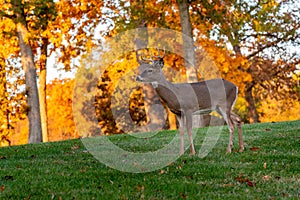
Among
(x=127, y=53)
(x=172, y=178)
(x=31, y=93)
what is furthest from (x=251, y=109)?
(x=172, y=178)

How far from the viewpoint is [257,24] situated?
23453mm

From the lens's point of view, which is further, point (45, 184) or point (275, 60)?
point (275, 60)

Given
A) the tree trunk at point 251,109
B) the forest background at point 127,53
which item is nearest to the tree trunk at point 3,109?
the forest background at point 127,53

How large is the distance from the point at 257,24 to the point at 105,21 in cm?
953

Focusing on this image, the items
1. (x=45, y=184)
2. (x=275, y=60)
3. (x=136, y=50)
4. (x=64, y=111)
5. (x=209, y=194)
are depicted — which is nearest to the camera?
(x=209, y=194)

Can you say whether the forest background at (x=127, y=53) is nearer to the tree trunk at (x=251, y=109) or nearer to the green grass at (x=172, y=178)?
the tree trunk at (x=251, y=109)

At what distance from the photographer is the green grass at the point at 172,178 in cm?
666

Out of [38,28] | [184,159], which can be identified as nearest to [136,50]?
[38,28]

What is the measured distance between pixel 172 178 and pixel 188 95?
326 cm

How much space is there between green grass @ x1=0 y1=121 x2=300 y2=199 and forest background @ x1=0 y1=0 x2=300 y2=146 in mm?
13568

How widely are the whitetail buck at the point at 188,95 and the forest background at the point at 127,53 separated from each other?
12.5m

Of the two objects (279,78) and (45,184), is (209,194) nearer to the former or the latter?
(45,184)

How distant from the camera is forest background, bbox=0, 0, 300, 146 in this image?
23.3 m

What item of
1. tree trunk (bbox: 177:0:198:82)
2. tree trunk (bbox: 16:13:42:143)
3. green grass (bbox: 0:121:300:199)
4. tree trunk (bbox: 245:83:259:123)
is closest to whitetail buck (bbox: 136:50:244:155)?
green grass (bbox: 0:121:300:199)
